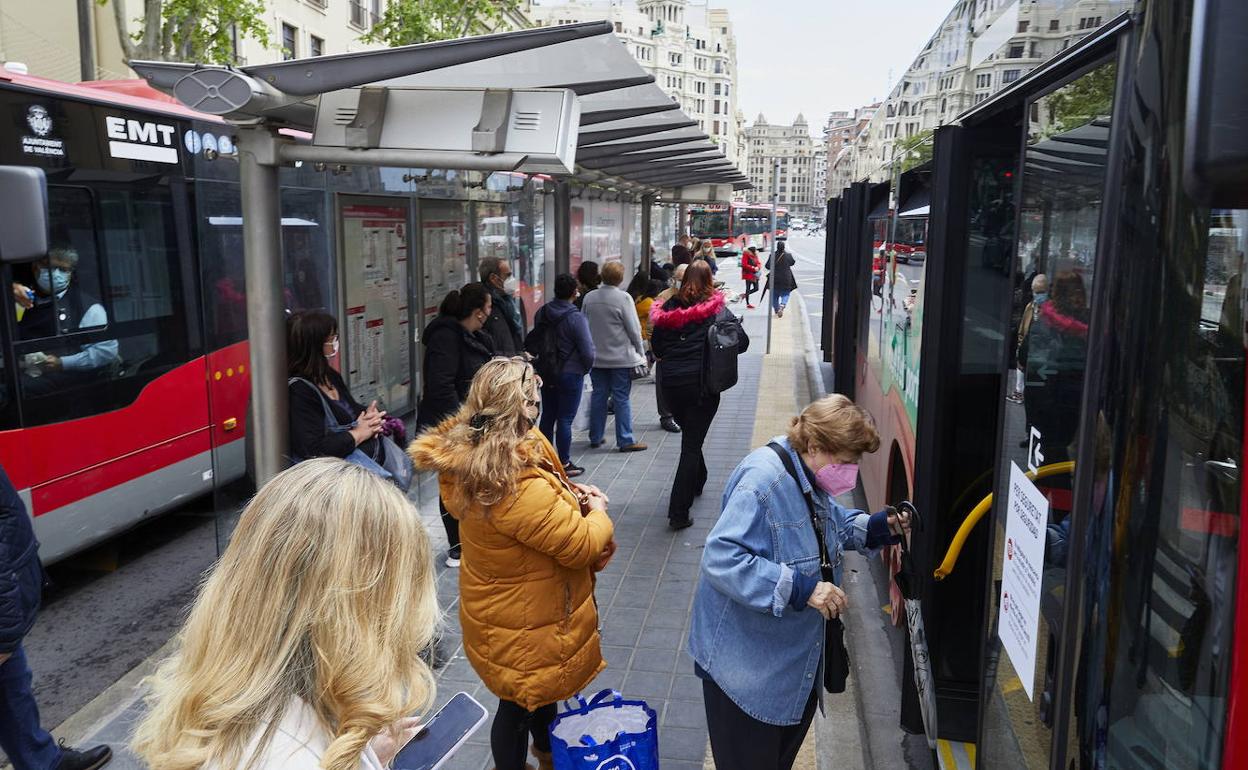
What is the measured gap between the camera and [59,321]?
571cm

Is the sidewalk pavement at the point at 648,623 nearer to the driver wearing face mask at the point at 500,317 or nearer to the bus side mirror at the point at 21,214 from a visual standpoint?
the driver wearing face mask at the point at 500,317

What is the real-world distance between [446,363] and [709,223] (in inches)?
1699

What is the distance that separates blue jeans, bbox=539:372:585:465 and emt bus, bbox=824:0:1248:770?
5.33 metres

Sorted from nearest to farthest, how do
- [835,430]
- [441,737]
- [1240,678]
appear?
[1240,678] < [441,737] < [835,430]

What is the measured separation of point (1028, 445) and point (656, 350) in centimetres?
471

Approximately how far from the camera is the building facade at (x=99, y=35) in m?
19.6

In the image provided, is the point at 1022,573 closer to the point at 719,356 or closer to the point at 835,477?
the point at 835,477

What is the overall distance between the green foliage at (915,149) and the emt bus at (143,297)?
2961 mm

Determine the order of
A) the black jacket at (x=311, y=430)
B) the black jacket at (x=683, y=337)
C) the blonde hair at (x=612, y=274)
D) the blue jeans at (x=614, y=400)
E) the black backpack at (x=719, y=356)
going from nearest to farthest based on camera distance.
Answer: the black jacket at (x=311, y=430), the black backpack at (x=719, y=356), the black jacket at (x=683, y=337), the blonde hair at (x=612, y=274), the blue jeans at (x=614, y=400)

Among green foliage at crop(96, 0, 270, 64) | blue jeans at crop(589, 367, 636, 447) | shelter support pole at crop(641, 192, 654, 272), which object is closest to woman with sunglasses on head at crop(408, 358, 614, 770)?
blue jeans at crop(589, 367, 636, 447)

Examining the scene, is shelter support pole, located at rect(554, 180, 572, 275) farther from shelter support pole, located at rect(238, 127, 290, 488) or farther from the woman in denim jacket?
the woman in denim jacket

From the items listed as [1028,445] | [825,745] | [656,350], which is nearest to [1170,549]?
[1028,445]

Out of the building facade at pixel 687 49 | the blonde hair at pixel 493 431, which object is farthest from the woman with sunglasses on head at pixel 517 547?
the building facade at pixel 687 49

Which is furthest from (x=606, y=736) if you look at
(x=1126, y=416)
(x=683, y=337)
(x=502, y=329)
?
(x=502, y=329)
